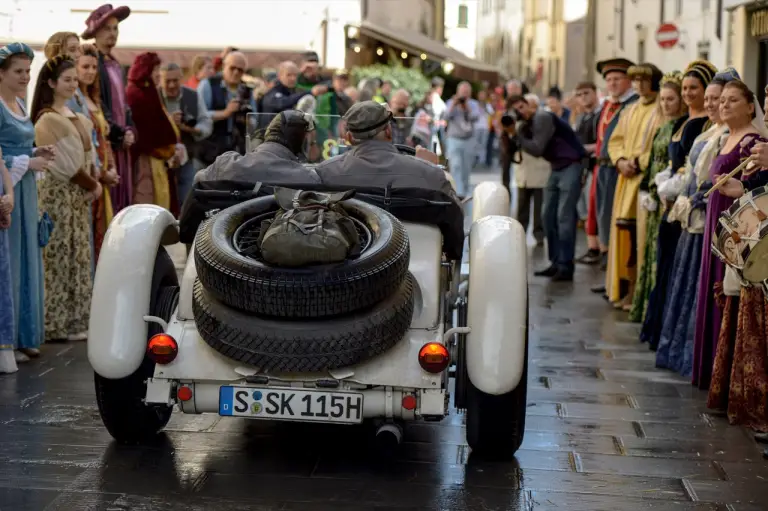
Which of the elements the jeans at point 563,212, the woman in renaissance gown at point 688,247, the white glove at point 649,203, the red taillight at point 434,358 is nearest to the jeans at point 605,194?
the jeans at point 563,212

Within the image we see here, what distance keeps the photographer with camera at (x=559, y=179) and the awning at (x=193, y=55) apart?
7932mm

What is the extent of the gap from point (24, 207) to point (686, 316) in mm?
4235

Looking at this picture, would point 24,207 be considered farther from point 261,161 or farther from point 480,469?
point 480,469

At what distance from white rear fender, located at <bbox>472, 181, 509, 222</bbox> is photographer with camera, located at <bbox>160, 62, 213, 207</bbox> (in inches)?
220

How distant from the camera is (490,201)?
7.12 m

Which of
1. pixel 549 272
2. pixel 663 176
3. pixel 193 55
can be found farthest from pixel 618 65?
pixel 193 55

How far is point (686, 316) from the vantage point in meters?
7.84

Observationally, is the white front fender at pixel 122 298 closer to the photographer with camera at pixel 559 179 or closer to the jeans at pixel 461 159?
the photographer with camera at pixel 559 179

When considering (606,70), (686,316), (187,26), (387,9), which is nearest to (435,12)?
(387,9)

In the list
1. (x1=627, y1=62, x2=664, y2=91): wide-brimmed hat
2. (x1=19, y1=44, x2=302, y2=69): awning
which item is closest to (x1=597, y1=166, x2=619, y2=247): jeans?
(x1=627, y1=62, x2=664, y2=91): wide-brimmed hat

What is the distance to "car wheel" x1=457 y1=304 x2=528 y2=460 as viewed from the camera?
538cm

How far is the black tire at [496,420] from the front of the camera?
212 inches

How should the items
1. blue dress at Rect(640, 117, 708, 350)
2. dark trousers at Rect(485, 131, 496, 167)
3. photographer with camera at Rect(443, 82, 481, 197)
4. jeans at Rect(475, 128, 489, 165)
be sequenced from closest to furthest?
1. blue dress at Rect(640, 117, 708, 350)
2. photographer with camera at Rect(443, 82, 481, 197)
3. jeans at Rect(475, 128, 489, 165)
4. dark trousers at Rect(485, 131, 496, 167)

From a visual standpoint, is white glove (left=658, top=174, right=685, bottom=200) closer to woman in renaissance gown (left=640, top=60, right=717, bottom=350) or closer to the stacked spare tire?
woman in renaissance gown (left=640, top=60, right=717, bottom=350)
